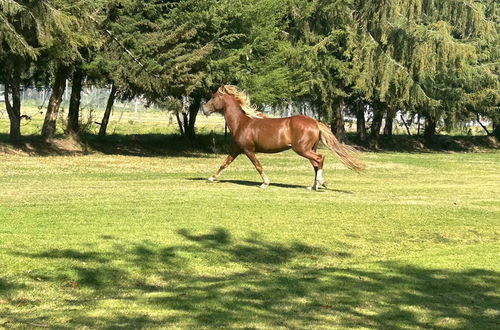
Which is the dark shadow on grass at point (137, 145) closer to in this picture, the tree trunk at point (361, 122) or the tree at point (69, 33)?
the tree trunk at point (361, 122)

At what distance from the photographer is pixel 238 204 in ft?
64.1

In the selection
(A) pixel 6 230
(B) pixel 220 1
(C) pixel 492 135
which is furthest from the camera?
(C) pixel 492 135

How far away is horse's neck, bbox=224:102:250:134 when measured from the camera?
951 inches

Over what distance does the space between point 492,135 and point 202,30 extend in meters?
41.8

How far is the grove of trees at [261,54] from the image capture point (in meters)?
34.9

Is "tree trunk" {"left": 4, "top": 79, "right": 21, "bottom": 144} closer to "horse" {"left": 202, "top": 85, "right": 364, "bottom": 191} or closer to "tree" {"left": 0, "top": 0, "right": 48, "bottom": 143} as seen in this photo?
"tree" {"left": 0, "top": 0, "right": 48, "bottom": 143}

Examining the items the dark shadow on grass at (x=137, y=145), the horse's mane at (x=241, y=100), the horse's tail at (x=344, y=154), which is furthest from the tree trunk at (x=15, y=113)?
the horse's tail at (x=344, y=154)

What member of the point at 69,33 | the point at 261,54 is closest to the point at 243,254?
the point at 69,33

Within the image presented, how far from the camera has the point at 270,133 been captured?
23719 mm

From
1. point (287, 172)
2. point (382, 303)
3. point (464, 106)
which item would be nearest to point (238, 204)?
point (382, 303)

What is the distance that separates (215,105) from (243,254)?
1076 centimetres

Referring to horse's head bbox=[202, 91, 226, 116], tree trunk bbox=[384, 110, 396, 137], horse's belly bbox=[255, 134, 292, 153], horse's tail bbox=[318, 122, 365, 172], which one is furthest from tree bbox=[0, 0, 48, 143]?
tree trunk bbox=[384, 110, 396, 137]

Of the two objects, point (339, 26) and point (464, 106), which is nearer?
point (339, 26)

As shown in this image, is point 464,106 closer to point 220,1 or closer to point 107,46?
point 220,1
